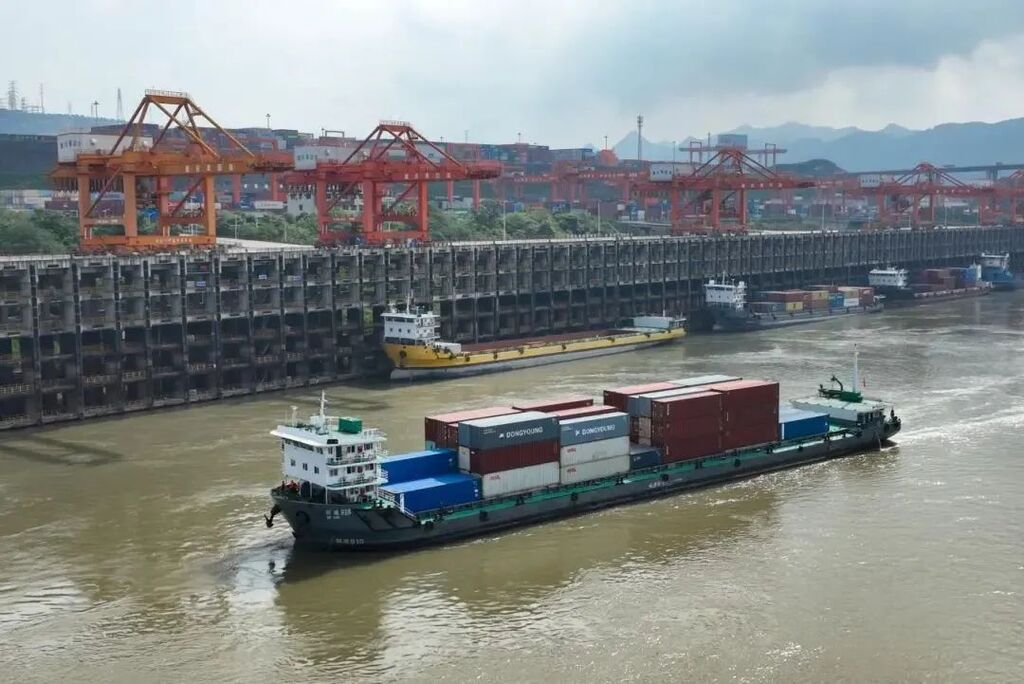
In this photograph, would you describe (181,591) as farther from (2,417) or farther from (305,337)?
(305,337)

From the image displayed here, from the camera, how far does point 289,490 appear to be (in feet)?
119

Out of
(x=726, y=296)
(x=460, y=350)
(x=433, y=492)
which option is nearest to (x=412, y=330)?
(x=460, y=350)

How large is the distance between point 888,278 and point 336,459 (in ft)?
321

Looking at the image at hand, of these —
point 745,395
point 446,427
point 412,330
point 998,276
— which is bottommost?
point 446,427

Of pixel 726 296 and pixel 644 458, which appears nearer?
pixel 644 458

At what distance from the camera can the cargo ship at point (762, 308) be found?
3765 inches

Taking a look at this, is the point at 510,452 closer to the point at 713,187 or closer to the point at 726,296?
the point at 726,296

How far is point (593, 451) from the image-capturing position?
1583 inches

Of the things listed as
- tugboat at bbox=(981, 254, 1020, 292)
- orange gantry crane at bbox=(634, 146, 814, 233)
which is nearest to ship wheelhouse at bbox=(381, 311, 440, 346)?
orange gantry crane at bbox=(634, 146, 814, 233)

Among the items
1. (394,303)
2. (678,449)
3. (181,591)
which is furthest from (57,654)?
(394,303)

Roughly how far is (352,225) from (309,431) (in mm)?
58340

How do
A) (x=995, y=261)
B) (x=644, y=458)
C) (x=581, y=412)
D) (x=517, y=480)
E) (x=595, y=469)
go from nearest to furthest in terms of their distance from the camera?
(x=517, y=480), (x=595, y=469), (x=581, y=412), (x=644, y=458), (x=995, y=261)

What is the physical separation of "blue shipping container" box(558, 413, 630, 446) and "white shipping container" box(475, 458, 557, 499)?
117 centimetres

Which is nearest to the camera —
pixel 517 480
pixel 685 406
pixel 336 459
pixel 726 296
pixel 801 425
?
pixel 336 459
